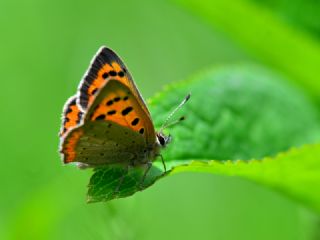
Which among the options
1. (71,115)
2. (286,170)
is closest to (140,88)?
(71,115)

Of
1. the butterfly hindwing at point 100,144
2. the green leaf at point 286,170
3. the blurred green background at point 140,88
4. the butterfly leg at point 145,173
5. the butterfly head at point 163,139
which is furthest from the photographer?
the blurred green background at point 140,88

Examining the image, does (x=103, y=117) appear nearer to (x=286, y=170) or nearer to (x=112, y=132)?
(x=112, y=132)

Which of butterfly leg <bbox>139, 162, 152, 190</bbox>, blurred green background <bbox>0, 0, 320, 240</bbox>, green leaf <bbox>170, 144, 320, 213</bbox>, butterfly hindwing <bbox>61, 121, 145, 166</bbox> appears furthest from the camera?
blurred green background <bbox>0, 0, 320, 240</bbox>

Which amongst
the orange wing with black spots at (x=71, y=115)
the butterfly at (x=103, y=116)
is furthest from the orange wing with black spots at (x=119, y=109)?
the orange wing with black spots at (x=71, y=115)

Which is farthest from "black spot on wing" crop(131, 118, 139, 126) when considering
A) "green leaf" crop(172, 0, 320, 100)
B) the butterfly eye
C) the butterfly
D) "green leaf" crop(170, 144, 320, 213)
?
"green leaf" crop(172, 0, 320, 100)

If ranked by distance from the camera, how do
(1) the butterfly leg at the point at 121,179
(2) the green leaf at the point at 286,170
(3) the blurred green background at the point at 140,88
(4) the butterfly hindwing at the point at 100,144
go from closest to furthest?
(2) the green leaf at the point at 286,170 < (1) the butterfly leg at the point at 121,179 < (4) the butterfly hindwing at the point at 100,144 < (3) the blurred green background at the point at 140,88

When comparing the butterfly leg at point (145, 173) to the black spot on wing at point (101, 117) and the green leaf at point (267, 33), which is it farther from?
the green leaf at point (267, 33)

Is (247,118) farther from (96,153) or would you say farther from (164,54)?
(164,54)

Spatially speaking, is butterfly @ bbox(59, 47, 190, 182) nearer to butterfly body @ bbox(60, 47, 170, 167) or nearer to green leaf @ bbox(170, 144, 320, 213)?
butterfly body @ bbox(60, 47, 170, 167)
